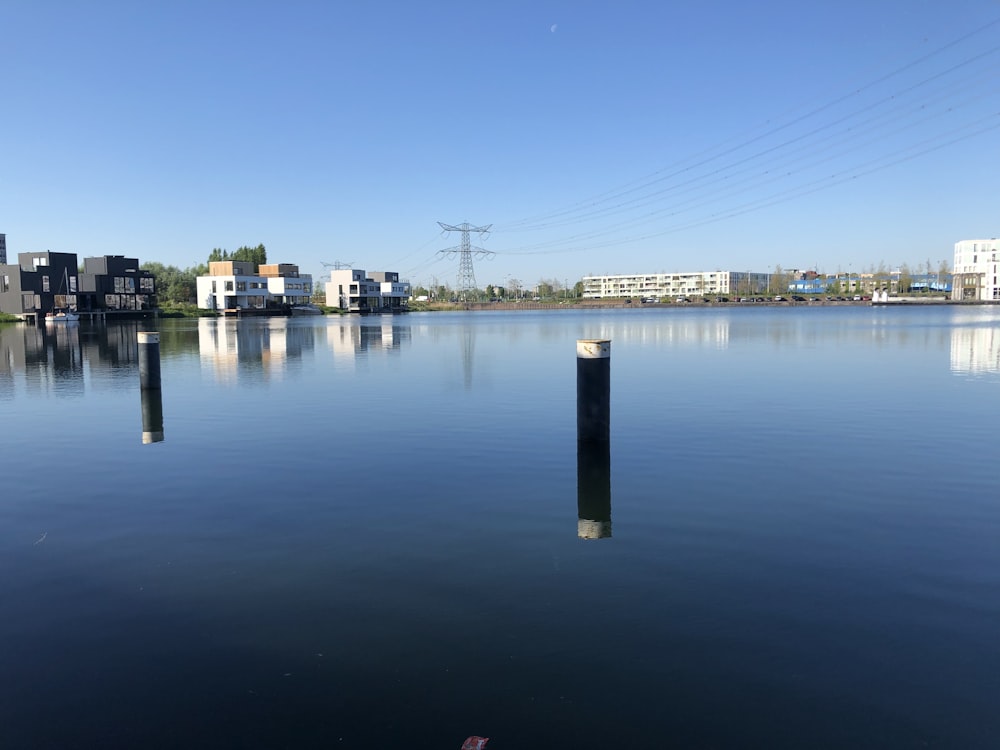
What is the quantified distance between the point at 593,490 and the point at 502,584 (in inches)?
149

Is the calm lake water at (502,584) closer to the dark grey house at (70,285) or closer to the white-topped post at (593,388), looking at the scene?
the white-topped post at (593,388)

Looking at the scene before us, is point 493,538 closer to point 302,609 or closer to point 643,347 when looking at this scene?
point 302,609

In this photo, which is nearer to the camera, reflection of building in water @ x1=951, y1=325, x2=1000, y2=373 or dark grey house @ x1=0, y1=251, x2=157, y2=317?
reflection of building in water @ x1=951, y1=325, x2=1000, y2=373

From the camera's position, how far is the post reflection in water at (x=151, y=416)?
15357mm

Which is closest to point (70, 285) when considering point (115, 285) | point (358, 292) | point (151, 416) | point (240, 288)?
point (115, 285)

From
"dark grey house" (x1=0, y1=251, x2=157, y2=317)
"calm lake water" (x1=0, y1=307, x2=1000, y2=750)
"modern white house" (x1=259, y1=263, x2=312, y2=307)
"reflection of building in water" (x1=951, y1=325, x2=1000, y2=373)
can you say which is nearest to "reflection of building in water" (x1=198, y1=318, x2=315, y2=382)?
"calm lake water" (x1=0, y1=307, x2=1000, y2=750)

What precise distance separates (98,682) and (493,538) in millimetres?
4348

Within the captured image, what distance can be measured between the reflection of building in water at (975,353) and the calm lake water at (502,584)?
1311 cm

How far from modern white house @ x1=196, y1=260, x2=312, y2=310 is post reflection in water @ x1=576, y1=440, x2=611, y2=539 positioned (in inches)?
5226

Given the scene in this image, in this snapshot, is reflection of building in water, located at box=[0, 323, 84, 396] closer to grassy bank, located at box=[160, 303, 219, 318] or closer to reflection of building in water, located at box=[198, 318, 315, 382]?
reflection of building in water, located at box=[198, 318, 315, 382]

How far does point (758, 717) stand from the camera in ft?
16.1

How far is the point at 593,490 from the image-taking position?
10.7 meters

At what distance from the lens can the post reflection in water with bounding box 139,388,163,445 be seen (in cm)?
1536

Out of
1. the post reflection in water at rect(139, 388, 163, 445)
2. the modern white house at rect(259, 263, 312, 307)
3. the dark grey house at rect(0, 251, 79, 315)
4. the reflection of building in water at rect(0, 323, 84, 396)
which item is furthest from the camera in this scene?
the modern white house at rect(259, 263, 312, 307)
